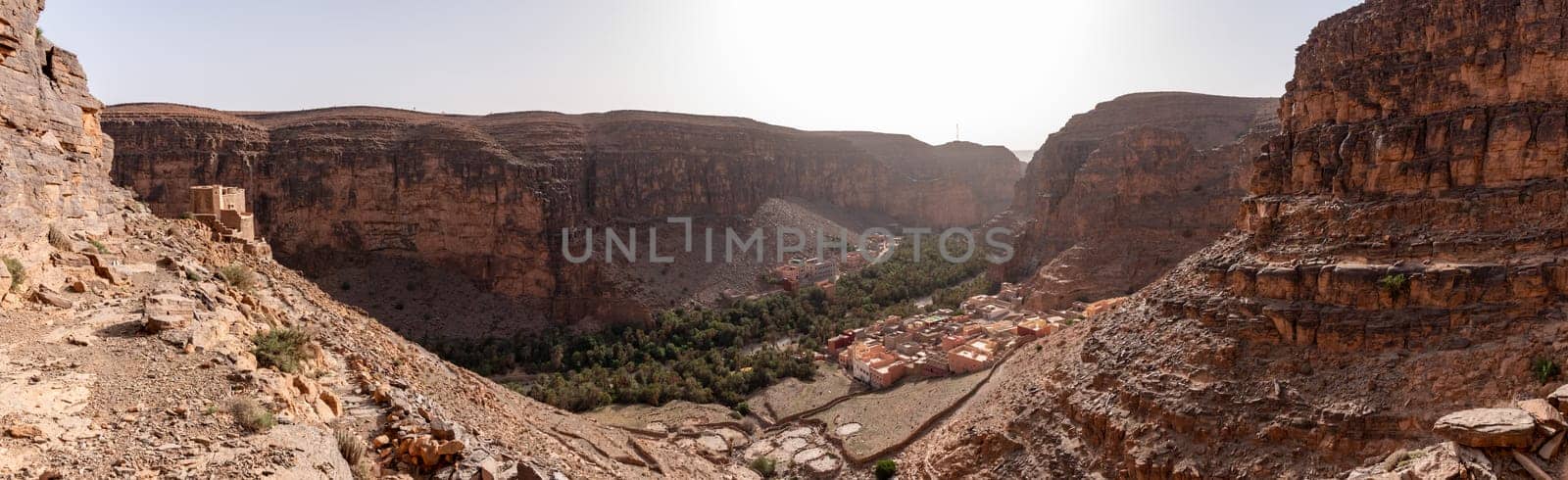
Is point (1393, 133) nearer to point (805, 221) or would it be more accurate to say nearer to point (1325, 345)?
point (1325, 345)

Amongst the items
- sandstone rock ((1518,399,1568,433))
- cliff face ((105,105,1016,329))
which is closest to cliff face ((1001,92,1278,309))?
cliff face ((105,105,1016,329))

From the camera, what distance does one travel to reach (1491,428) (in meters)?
7.42

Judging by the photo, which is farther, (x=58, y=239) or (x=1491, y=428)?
(x=58, y=239)

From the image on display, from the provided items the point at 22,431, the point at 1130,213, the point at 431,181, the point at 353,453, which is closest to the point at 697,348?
the point at 431,181

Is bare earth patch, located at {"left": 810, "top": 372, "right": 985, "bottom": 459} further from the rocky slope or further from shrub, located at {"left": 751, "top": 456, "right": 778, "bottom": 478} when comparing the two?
the rocky slope

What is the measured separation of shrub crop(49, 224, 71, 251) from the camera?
30.5 ft

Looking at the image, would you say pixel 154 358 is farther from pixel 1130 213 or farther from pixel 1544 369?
pixel 1130 213

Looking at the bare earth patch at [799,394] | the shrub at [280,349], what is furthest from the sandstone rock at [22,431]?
the bare earth patch at [799,394]

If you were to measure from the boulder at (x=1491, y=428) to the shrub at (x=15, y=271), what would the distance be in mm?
15815

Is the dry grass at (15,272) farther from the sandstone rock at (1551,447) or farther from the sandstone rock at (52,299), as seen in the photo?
the sandstone rock at (1551,447)

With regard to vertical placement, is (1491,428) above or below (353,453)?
above

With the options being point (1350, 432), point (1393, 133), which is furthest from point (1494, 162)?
point (1350, 432)

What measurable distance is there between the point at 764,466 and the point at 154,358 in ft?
57.9

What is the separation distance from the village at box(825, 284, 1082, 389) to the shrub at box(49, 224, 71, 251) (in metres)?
24.3
